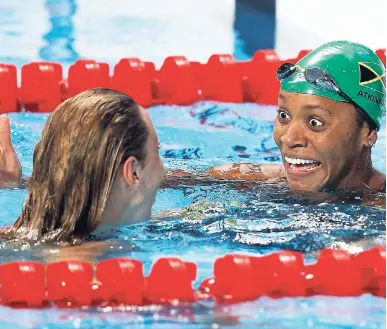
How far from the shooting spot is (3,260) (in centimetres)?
374

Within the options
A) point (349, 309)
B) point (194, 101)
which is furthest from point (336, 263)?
point (194, 101)

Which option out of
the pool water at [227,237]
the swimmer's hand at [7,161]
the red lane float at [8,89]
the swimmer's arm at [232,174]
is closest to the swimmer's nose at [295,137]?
the pool water at [227,237]

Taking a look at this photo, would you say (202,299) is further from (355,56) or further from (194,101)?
(194,101)

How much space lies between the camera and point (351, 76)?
167 inches

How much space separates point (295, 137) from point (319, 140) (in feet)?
0.32

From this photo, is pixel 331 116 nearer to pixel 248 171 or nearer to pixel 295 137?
pixel 295 137

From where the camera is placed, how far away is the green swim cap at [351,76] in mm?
4227

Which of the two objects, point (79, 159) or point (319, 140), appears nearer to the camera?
point (79, 159)

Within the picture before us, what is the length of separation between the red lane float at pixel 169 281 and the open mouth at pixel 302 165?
752 millimetres

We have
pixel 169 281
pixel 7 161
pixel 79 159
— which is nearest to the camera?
pixel 169 281

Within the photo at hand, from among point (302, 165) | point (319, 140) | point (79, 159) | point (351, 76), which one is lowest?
point (302, 165)

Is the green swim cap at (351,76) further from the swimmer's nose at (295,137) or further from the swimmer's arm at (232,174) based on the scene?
the swimmer's arm at (232,174)

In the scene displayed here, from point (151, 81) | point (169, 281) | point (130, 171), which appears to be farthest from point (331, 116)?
point (151, 81)

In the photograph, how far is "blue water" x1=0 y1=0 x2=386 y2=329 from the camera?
3373 mm
